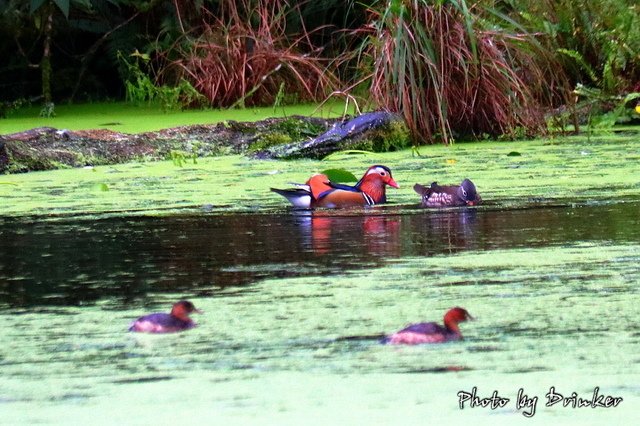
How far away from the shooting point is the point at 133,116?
8922mm

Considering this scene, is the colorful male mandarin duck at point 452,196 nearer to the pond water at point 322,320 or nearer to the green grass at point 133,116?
the pond water at point 322,320

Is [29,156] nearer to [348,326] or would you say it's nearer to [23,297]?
[23,297]

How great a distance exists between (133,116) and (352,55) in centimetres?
207

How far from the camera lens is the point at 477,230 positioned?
3822 mm

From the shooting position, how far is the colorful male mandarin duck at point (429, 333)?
→ 7.48 feet

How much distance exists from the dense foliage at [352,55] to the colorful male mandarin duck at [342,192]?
2.34 metres

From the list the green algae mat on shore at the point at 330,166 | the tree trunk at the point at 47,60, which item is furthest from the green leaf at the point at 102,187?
the tree trunk at the point at 47,60

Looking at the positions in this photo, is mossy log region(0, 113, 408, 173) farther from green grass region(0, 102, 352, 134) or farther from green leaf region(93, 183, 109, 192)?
green leaf region(93, 183, 109, 192)

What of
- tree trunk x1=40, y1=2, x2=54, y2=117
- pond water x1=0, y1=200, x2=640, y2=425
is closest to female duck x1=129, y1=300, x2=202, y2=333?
pond water x1=0, y1=200, x2=640, y2=425

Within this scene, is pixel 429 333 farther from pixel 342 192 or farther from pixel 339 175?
pixel 339 175

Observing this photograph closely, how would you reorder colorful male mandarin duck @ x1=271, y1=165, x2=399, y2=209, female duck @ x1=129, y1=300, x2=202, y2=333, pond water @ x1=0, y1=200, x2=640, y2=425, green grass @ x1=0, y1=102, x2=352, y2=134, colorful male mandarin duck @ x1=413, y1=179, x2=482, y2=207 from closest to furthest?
1. pond water @ x1=0, y1=200, x2=640, y2=425
2. female duck @ x1=129, y1=300, x2=202, y2=333
3. colorful male mandarin duck @ x1=413, y1=179, x2=482, y2=207
4. colorful male mandarin duck @ x1=271, y1=165, x2=399, y2=209
5. green grass @ x1=0, y1=102, x2=352, y2=134


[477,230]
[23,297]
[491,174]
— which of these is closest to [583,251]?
[477,230]

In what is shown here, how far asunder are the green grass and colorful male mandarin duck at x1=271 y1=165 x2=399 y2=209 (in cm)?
299

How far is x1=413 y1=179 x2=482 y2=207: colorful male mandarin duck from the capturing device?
14.3 feet
